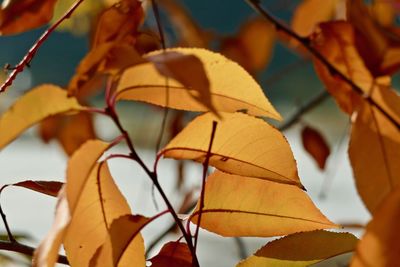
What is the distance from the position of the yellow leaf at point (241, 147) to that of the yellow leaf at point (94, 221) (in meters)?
0.03

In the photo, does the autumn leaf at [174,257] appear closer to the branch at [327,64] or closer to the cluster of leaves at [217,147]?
the cluster of leaves at [217,147]

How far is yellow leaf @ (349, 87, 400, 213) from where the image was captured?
39 centimetres

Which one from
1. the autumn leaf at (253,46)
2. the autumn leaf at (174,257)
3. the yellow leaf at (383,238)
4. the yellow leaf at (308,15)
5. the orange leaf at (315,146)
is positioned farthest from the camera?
the autumn leaf at (253,46)

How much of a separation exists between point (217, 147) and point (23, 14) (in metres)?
0.10

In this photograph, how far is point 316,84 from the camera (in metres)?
3.06

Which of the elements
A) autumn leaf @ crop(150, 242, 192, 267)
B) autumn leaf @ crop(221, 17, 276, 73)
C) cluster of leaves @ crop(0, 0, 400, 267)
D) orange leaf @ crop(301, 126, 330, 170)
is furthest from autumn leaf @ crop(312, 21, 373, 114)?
autumn leaf @ crop(221, 17, 276, 73)

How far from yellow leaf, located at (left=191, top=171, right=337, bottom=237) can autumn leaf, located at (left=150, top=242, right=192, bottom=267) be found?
0.01 meters

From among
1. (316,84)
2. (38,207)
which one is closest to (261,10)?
(38,207)

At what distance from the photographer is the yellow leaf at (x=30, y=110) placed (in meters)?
0.30

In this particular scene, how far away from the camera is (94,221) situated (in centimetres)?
35

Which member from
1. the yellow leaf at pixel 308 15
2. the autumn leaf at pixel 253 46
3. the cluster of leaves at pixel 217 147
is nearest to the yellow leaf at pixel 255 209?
the cluster of leaves at pixel 217 147

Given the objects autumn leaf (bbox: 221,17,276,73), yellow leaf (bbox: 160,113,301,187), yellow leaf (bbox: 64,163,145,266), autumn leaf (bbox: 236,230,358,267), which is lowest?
autumn leaf (bbox: 236,230,358,267)

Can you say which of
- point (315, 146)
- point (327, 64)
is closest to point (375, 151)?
point (327, 64)

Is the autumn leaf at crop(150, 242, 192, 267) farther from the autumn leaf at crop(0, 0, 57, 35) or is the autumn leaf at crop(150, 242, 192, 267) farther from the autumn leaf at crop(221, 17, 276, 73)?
the autumn leaf at crop(221, 17, 276, 73)
